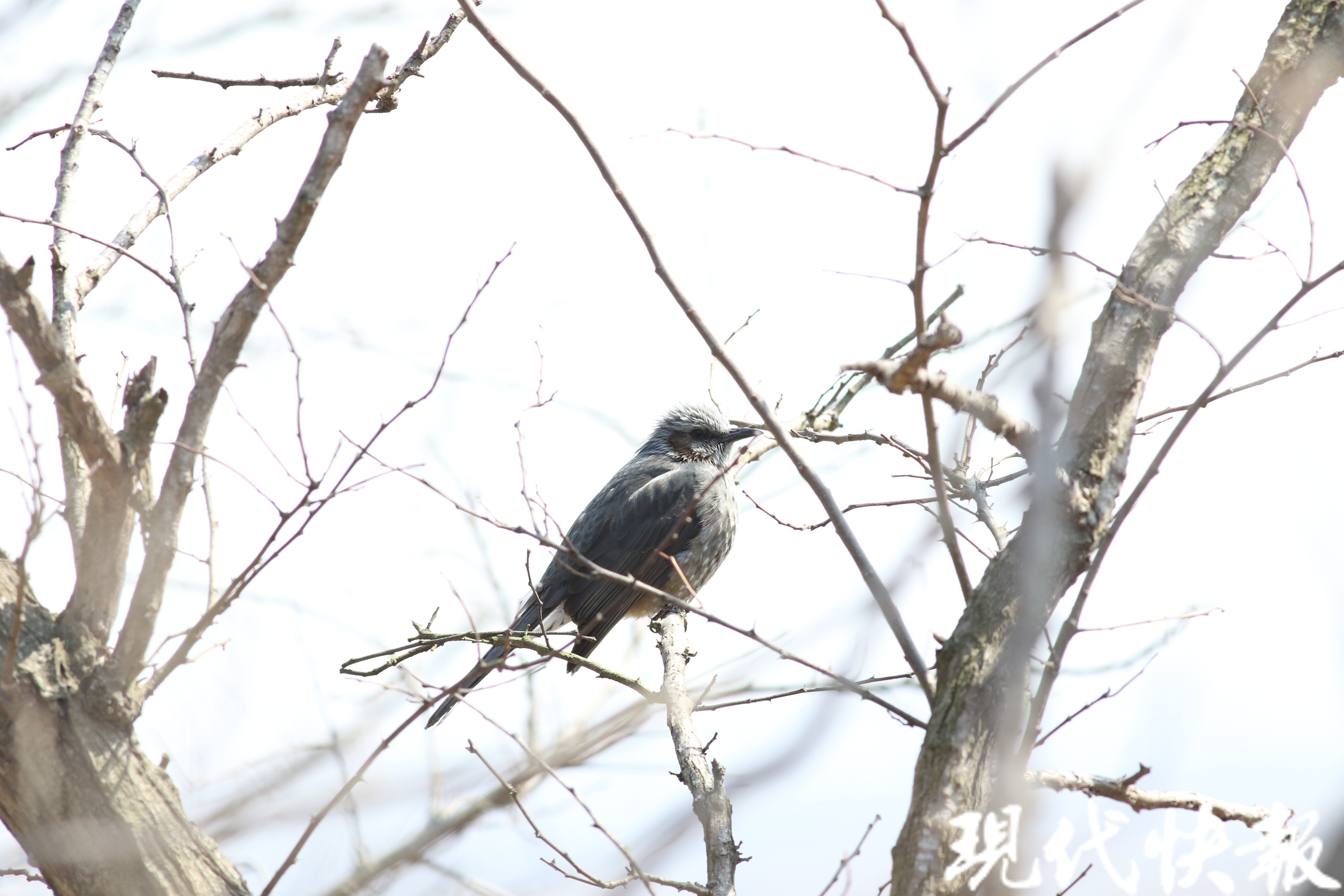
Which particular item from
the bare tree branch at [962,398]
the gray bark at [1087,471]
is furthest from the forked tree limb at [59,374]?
the gray bark at [1087,471]

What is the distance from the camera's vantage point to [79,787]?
254 cm

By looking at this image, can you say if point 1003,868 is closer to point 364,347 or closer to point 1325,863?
point 1325,863

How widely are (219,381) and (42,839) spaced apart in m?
1.30

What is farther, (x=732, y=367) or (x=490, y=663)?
(x=490, y=663)

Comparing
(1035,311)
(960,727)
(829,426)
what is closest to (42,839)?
(960,727)

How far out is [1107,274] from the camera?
2537 millimetres

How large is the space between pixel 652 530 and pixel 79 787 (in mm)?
4358

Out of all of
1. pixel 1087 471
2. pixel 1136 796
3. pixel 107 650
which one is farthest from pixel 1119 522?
pixel 107 650

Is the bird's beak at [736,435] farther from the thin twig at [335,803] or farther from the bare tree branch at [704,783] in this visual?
the thin twig at [335,803]

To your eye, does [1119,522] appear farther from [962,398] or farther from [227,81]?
[227,81]

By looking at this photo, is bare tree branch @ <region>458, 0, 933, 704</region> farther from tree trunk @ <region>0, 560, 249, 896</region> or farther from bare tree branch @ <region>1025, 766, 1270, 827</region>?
tree trunk @ <region>0, 560, 249, 896</region>

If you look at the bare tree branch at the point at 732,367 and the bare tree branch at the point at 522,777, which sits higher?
the bare tree branch at the point at 732,367

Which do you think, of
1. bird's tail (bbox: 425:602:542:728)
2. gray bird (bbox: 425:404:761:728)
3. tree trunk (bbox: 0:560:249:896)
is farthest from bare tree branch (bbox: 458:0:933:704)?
gray bird (bbox: 425:404:761:728)

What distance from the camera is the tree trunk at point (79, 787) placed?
252 cm
